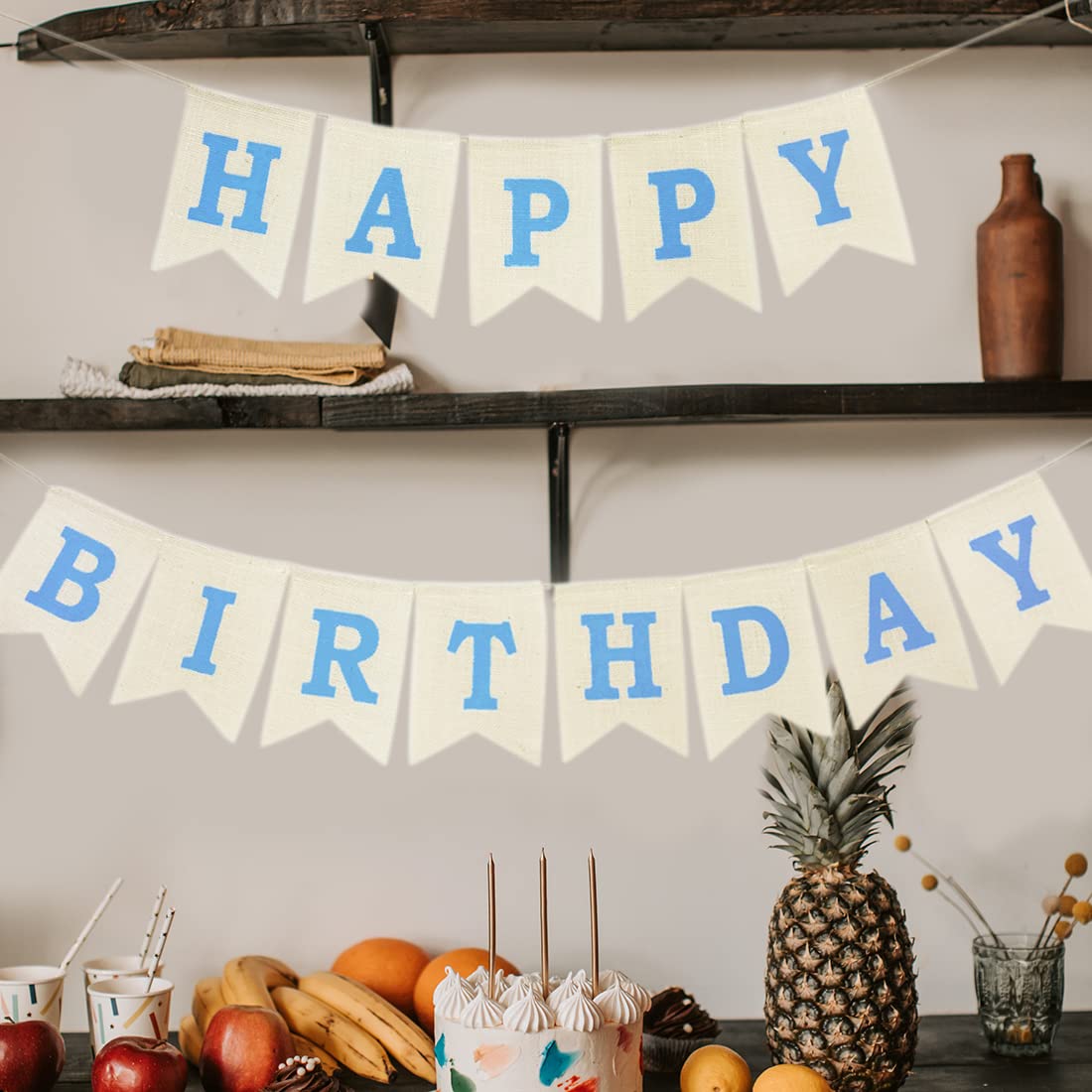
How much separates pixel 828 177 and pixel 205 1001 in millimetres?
1147

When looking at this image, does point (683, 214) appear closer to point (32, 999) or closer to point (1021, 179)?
point (1021, 179)

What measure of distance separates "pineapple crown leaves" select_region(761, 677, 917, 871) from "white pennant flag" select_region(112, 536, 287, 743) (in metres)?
0.57

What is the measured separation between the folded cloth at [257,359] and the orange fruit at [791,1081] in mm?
867

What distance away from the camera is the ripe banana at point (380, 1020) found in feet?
4.51

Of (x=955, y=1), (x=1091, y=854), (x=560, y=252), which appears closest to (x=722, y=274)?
(x=560, y=252)

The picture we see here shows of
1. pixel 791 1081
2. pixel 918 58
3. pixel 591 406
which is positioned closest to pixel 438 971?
pixel 791 1081

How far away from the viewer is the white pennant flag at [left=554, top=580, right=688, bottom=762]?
1338 millimetres

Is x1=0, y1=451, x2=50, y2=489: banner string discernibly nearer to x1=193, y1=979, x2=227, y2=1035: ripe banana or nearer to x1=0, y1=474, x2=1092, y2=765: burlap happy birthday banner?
x1=0, y1=474, x2=1092, y2=765: burlap happy birthday banner

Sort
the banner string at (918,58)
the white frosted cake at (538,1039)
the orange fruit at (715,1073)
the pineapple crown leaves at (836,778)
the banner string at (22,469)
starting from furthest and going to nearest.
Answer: the banner string at (22,469)
the banner string at (918,58)
the pineapple crown leaves at (836,778)
the orange fruit at (715,1073)
the white frosted cake at (538,1039)

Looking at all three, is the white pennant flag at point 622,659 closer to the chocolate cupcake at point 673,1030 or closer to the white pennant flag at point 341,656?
the white pennant flag at point 341,656

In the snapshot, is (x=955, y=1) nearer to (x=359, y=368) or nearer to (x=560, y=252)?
(x=560, y=252)

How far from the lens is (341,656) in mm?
1351

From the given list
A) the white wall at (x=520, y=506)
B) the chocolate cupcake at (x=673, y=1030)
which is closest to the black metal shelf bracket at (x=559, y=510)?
the white wall at (x=520, y=506)

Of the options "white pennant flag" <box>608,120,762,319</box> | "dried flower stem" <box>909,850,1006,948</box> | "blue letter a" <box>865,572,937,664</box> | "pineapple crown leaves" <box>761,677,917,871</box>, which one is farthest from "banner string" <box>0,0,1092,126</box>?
"dried flower stem" <box>909,850,1006,948</box>
